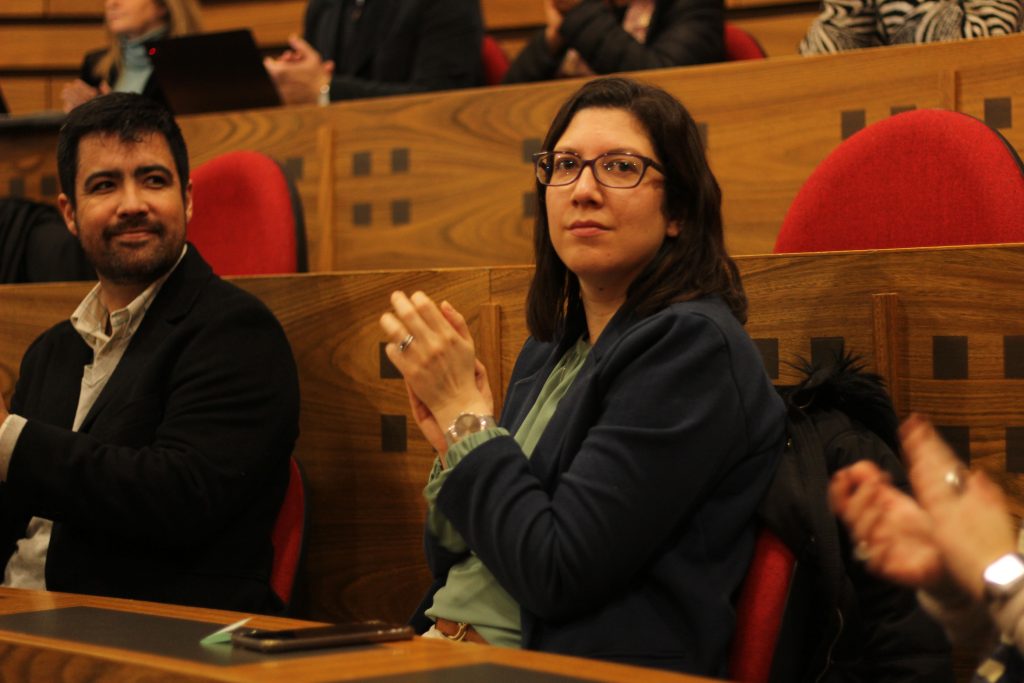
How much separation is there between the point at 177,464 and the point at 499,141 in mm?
968

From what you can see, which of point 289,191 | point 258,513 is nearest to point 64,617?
point 258,513

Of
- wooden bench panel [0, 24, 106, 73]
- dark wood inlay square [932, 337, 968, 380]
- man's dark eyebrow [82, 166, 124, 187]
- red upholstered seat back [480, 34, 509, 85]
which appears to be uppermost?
wooden bench panel [0, 24, 106, 73]

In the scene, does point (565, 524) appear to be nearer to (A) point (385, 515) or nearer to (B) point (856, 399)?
(B) point (856, 399)

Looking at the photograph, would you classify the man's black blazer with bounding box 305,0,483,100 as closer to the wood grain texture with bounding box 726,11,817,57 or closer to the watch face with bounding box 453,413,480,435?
the wood grain texture with bounding box 726,11,817,57

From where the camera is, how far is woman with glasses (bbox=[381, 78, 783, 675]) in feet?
3.30

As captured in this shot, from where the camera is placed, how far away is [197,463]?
1.38m

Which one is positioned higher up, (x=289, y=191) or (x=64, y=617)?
(x=289, y=191)

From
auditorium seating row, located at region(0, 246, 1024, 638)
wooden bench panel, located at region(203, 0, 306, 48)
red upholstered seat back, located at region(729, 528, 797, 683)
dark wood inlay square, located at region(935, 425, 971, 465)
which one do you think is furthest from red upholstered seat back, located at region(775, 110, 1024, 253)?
wooden bench panel, located at region(203, 0, 306, 48)

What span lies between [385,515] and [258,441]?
0.23m

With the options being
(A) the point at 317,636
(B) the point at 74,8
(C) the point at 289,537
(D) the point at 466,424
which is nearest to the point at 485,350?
(C) the point at 289,537

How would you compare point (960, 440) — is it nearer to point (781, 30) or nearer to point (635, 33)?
point (635, 33)

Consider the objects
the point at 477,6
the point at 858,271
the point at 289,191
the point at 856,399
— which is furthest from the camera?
the point at 477,6

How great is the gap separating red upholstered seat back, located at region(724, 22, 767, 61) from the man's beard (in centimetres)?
122

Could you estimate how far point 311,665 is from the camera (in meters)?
0.82
